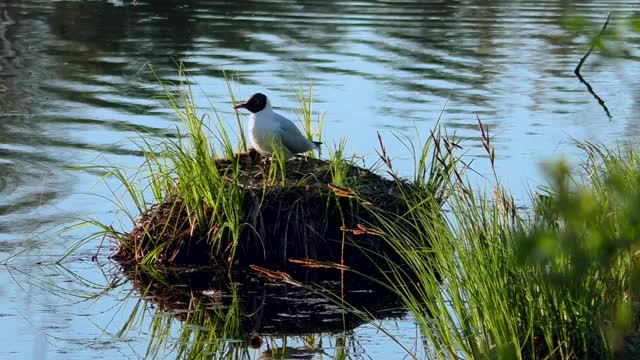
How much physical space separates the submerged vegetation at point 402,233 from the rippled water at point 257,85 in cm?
55

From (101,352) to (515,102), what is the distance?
29.7 feet

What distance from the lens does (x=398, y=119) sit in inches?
523

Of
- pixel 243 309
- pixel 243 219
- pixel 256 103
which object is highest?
pixel 256 103

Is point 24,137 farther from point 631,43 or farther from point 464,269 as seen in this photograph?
point 631,43

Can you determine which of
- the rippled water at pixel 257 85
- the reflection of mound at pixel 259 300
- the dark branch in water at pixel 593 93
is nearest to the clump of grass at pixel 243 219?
the reflection of mound at pixel 259 300

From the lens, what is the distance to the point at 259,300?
299 inches

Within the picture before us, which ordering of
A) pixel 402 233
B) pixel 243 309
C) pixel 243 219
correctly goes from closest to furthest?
pixel 243 309
pixel 243 219
pixel 402 233

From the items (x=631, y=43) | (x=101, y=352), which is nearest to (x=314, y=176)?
(x=101, y=352)

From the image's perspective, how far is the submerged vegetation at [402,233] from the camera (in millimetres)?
5652

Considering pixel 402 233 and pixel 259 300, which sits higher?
pixel 402 233

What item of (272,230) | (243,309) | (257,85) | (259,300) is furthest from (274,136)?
(257,85)

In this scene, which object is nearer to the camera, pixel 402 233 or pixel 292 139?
pixel 402 233

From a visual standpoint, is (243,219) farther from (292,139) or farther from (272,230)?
(292,139)

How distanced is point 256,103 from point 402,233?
1481 millimetres
